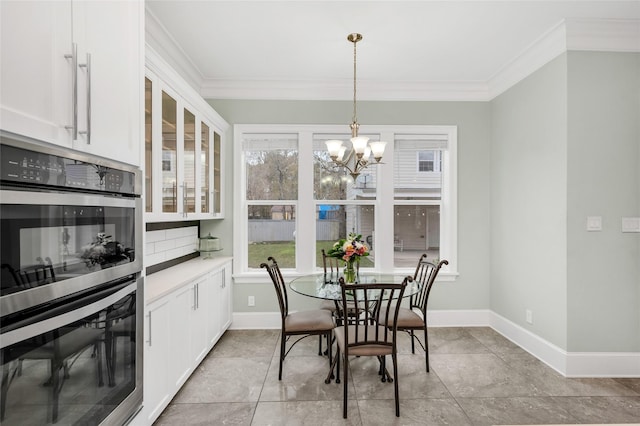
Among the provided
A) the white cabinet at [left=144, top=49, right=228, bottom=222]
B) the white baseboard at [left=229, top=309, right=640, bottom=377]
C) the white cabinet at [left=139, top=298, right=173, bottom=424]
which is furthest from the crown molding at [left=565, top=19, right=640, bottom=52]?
the white cabinet at [left=139, top=298, right=173, bottom=424]

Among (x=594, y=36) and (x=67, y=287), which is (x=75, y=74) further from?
(x=594, y=36)

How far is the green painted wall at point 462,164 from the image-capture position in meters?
4.08

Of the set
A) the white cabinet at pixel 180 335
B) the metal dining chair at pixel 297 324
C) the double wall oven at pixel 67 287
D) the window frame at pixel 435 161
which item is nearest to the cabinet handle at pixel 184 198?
the white cabinet at pixel 180 335

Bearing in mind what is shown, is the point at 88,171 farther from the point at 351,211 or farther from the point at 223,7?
the point at 351,211

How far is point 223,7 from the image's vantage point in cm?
258

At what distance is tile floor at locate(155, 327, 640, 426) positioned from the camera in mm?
2301

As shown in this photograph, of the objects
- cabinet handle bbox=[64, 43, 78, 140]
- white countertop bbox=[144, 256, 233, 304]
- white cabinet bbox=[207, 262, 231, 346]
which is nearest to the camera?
cabinet handle bbox=[64, 43, 78, 140]

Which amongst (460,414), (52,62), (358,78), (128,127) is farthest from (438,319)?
(52,62)

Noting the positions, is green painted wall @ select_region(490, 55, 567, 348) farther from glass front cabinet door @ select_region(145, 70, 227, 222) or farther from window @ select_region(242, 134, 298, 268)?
glass front cabinet door @ select_region(145, 70, 227, 222)

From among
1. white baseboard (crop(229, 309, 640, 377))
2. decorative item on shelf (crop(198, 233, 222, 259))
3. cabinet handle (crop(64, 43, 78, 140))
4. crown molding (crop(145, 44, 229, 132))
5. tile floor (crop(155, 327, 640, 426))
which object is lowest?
tile floor (crop(155, 327, 640, 426))

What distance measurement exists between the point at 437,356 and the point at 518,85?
290 cm

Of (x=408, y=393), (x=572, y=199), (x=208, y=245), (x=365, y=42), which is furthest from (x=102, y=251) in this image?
(x=572, y=199)

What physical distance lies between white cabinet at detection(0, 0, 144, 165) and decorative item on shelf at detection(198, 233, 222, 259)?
8.13ft

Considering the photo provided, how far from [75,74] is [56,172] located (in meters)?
0.32
